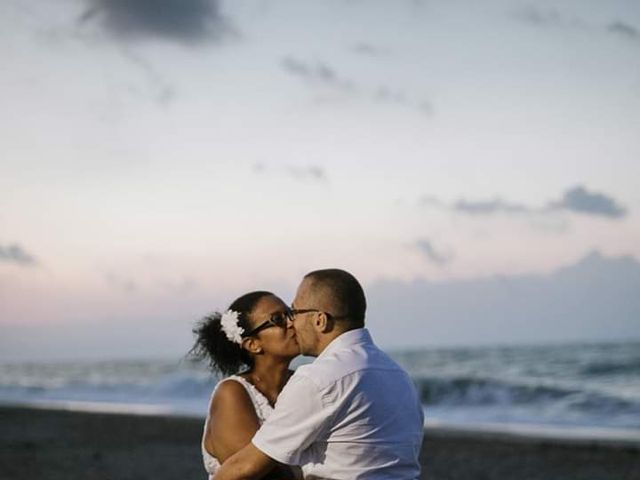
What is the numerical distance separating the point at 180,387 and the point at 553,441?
22203 mm

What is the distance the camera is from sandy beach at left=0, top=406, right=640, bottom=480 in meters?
11.4

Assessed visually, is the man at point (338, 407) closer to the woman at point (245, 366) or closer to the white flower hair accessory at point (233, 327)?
the woman at point (245, 366)

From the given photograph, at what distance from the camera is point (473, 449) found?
13.6 meters

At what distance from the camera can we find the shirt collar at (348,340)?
3453 millimetres

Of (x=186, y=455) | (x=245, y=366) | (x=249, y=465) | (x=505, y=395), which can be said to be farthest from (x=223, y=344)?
(x=505, y=395)

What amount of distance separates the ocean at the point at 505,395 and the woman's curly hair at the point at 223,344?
1277 cm

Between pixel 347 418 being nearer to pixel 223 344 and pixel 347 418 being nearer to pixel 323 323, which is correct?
pixel 323 323

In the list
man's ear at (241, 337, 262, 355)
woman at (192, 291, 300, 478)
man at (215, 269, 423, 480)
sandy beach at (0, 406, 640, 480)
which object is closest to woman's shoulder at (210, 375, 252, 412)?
woman at (192, 291, 300, 478)

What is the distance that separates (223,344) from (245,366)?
0.51ft

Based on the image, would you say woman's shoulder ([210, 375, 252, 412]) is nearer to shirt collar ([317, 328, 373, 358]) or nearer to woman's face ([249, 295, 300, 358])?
woman's face ([249, 295, 300, 358])

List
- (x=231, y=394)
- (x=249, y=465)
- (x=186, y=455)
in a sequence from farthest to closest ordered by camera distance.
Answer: (x=186, y=455) < (x=231, y=394) < (x=249, y=465)

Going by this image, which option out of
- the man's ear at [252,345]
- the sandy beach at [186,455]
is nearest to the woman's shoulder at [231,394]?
the man's ear at [252,345]

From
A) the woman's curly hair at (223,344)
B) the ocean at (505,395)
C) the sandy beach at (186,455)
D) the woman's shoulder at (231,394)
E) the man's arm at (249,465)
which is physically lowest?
the ocean at (505,395)

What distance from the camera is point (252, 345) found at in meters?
4.42
